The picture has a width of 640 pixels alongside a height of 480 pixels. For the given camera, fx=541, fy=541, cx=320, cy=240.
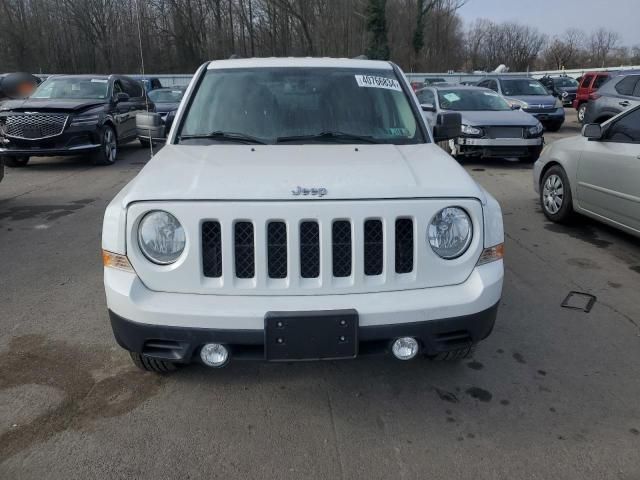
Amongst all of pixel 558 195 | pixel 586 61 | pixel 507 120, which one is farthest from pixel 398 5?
pixel 558 195

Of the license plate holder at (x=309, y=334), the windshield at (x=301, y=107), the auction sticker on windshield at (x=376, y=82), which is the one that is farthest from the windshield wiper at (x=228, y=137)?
the license plate holder at (x=309, y=334)

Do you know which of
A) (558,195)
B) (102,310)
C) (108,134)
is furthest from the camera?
(108,134)

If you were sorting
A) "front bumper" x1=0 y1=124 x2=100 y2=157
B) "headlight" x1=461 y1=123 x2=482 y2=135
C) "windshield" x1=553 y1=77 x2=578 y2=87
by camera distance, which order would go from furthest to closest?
"windshield" x1=553 y1=77 x2=578 y2=87, "headlight" x1=461 y1=123 x2=482 y2=135, "front bumper" x1=0 y1=124 x2=100 y2=157

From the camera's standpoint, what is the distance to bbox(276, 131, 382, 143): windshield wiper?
362cm

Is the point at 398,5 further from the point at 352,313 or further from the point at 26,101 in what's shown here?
the point at 352,313

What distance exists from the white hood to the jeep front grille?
5.5 inches

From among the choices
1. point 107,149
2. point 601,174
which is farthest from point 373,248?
point 107,149

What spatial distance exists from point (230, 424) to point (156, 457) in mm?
→ 407

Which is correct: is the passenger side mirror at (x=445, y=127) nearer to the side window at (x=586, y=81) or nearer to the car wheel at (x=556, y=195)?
the car wheel at (x=556, y=195)

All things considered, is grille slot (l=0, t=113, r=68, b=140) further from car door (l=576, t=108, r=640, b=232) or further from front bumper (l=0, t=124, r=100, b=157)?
car door (l=576, t=108, r=640, b=232)

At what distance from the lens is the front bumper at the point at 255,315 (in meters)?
2.48

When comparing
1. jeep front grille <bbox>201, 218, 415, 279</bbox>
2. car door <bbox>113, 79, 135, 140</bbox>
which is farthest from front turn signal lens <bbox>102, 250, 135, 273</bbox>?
car door <bbox>113, 79, 135, 140</bbox>

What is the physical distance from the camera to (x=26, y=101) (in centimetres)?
1072

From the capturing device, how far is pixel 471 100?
1204 centimetres
